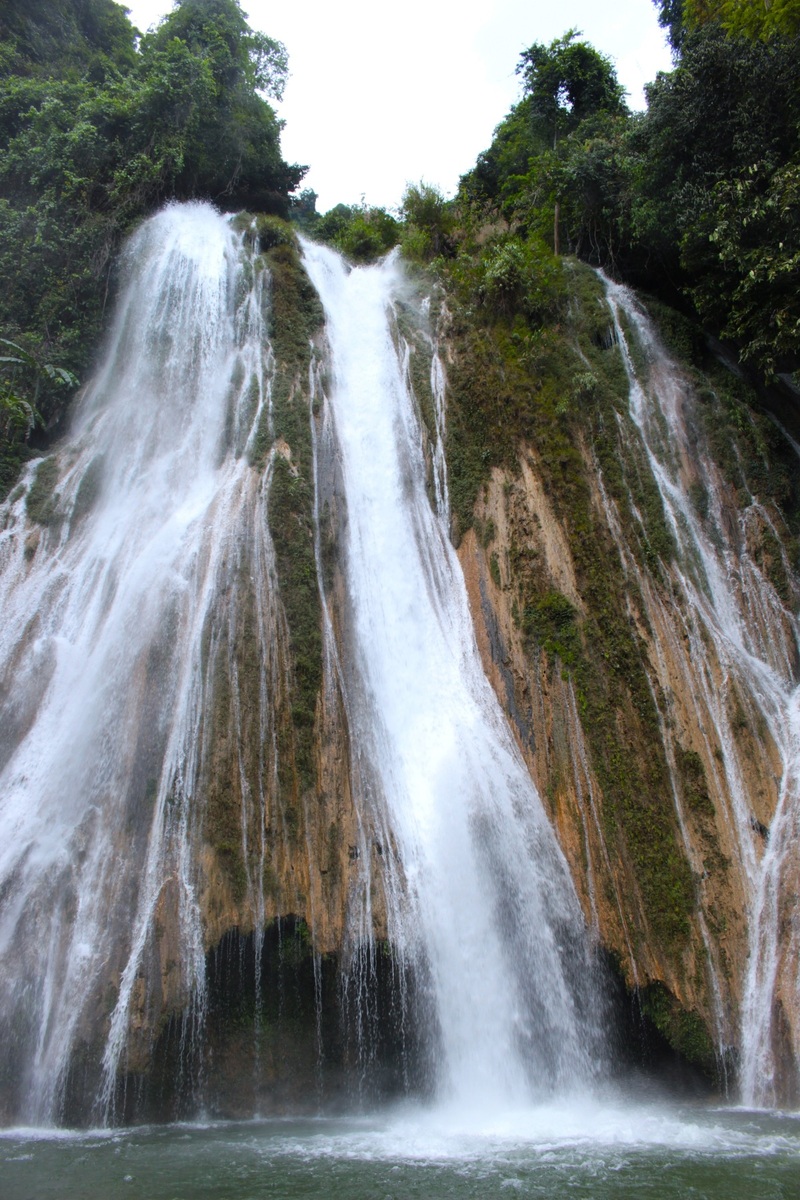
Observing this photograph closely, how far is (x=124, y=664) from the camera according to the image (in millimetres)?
10805

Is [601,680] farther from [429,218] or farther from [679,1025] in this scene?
[429,218]

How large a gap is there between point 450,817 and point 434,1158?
3.90 m

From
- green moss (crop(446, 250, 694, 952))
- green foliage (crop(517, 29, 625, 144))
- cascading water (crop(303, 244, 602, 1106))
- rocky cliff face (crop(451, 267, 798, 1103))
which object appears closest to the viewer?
cascading water (crop(303, 244, 602, 1106))

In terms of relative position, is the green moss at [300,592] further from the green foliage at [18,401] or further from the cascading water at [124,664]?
the green foliage at [18,401]

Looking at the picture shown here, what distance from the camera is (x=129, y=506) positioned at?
13141mm

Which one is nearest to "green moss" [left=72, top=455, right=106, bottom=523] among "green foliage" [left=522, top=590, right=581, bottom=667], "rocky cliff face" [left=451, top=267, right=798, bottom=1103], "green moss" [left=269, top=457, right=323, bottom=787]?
"green moss" [left=269, top=457, right=323, bottom=787]

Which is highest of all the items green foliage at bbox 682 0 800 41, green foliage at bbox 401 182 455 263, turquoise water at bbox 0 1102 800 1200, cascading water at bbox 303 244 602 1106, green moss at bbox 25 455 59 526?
green foliage at bbox 401 182 455 263

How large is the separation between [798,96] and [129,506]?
43.9 feet

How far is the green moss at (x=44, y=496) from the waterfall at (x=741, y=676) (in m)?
9.38

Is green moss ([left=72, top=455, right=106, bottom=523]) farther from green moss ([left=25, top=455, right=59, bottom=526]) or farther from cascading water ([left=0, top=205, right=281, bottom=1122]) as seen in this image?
green moss ([left=25, top=455, right=59, bottom=526])

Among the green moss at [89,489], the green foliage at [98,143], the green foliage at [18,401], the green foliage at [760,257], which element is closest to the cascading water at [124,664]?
the green moss at [89,489]

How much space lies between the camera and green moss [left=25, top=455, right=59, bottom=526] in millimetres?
13008

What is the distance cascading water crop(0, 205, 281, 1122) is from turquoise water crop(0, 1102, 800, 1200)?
4.28 feet

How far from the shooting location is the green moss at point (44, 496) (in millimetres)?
13008
